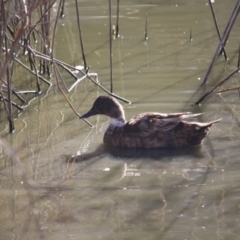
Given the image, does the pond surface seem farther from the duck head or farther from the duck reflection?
the duck head

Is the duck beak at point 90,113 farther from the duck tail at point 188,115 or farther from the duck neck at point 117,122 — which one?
the duck tail at point 188,115

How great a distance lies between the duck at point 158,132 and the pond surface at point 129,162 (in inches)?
3.9

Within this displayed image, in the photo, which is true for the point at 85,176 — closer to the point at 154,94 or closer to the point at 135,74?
the point at 154,94

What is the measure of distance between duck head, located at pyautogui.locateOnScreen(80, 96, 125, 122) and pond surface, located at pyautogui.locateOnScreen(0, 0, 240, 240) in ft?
0.59

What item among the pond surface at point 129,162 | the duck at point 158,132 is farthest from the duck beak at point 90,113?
the duck at point 158,132

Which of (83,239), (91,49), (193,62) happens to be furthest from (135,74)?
(83,239)

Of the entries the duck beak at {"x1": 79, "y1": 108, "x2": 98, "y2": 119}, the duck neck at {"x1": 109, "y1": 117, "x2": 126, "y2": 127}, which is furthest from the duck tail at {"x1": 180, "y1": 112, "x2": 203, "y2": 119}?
the duck beak at {"x1": 79, "y1": 108, "x2": 98, "y2": 119}

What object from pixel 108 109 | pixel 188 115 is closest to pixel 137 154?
pixel 188 115

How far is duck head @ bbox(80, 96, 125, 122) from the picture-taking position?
25.2 feet

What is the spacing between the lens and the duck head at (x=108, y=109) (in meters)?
7.67

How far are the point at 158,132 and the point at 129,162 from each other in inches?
20.8

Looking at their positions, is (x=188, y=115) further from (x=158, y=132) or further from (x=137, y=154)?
(x=137, y=154)

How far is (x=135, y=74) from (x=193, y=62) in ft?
2.76

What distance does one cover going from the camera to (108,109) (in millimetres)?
7727
